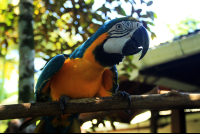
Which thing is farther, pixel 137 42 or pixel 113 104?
pixel 137 42

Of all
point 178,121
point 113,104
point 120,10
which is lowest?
point 178,121

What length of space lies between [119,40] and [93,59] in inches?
14.1

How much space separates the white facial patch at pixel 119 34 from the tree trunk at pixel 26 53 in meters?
1.46

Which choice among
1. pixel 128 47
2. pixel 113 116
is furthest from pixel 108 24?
pixel 113 116

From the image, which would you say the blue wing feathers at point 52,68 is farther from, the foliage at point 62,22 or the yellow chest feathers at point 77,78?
the foliage at point 62,22

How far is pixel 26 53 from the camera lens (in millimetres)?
2824

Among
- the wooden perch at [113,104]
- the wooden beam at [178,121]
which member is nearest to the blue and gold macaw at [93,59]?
the wooden perch at [113,104]

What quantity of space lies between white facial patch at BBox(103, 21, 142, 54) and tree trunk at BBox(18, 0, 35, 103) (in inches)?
57.5

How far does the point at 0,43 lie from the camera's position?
3797 millimetres

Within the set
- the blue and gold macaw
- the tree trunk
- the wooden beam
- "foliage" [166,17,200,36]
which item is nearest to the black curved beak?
the blue and gold macaw

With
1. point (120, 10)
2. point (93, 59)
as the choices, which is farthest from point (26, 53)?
point (120, 10)

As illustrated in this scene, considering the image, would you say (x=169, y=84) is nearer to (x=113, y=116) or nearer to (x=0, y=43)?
(x=113, y=116)

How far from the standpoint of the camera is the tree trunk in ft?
8.84

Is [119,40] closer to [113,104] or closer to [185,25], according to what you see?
[113,104]
